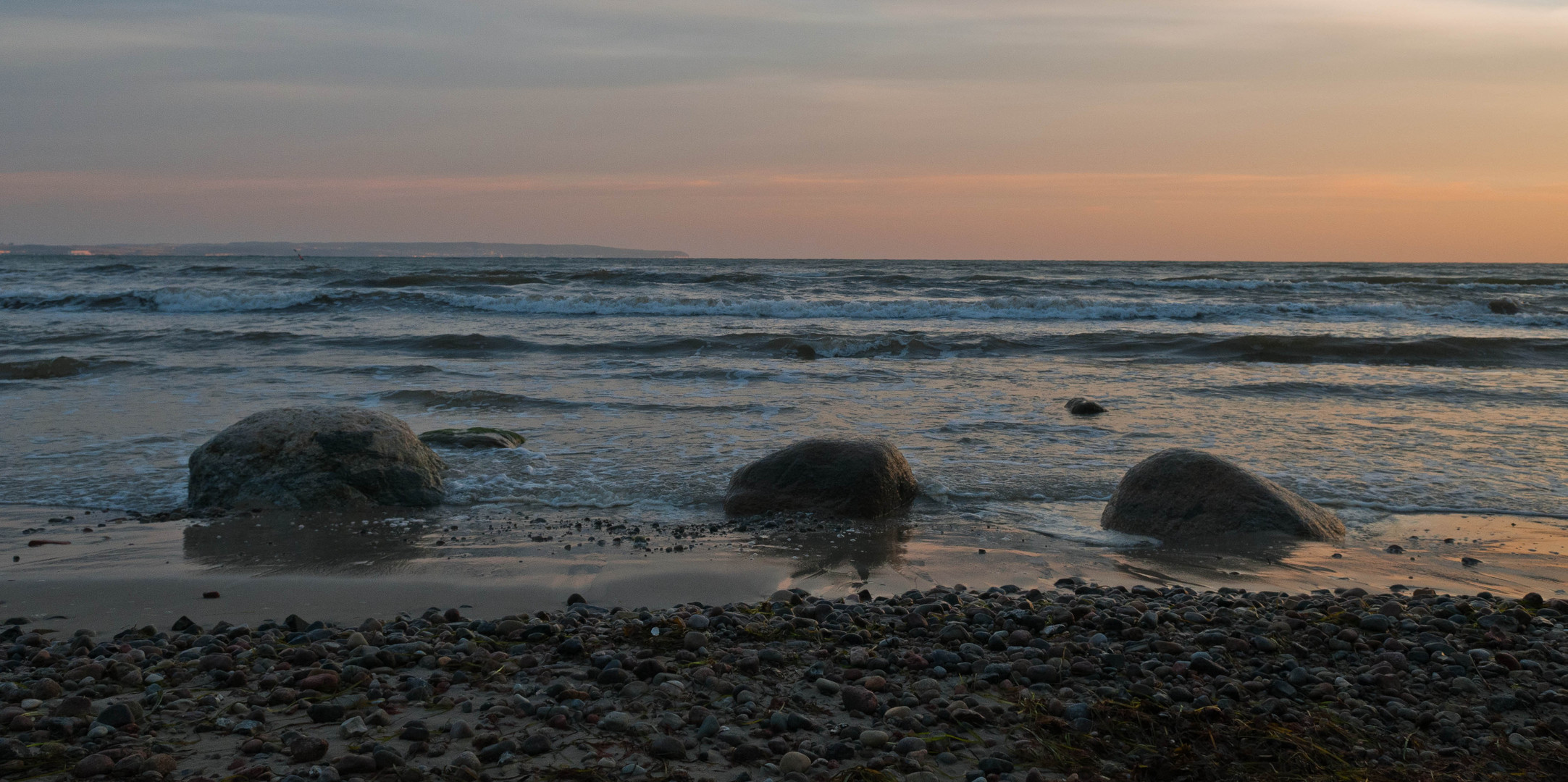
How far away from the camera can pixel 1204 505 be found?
5184mm

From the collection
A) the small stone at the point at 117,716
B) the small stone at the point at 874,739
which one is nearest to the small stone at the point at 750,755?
the small stone at the point at 874,739

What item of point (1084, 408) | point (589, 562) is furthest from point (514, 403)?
point (1084, 408)

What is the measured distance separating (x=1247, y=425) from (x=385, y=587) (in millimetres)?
7608

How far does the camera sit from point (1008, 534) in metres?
5.12

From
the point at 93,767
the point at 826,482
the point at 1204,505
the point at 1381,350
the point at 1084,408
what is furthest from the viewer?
the point at 1381,350

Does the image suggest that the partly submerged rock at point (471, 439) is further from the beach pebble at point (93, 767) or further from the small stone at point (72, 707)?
the beach pebble at point (93, 767)

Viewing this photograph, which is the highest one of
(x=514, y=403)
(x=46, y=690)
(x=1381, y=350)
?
(x=1381, y=350)

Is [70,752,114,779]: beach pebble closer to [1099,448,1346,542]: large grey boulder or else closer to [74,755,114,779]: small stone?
[74,755,114,779]: small stone

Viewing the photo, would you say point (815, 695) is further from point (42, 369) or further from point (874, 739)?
point (42, 369)

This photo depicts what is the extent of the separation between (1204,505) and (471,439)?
532cm

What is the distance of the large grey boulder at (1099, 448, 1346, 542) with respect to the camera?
16.6 feet

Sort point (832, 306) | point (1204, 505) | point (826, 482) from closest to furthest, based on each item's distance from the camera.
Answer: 1. point (1204, 505)
2. point (826, 482)
3. point (832, 306)

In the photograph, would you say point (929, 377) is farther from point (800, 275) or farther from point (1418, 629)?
point (800, 275)

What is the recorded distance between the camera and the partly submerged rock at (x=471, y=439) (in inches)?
280
